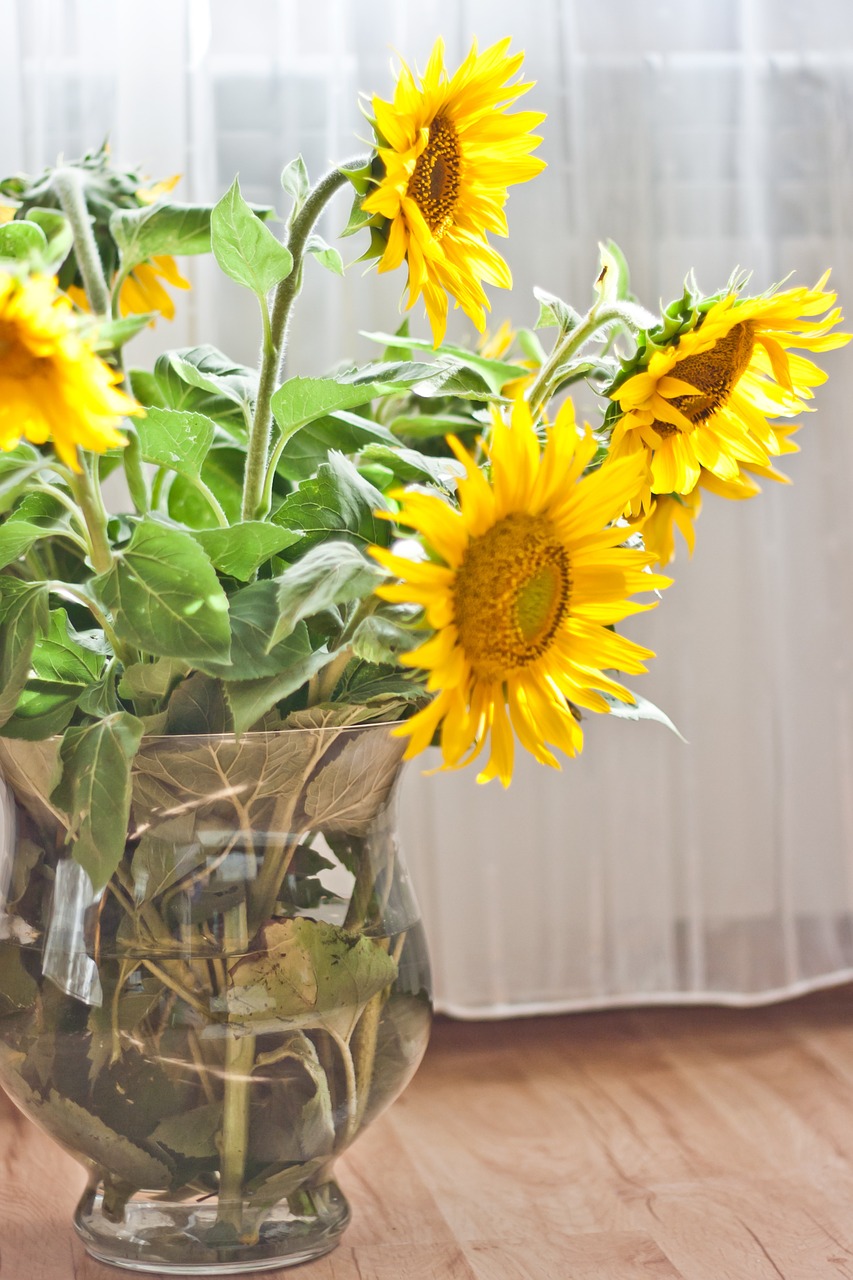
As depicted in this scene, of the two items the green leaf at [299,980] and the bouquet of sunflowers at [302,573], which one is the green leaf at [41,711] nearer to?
the bouquet of sunflowers at [302,573]

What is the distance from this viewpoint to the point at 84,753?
47 centimetres

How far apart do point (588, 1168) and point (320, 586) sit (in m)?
0.48

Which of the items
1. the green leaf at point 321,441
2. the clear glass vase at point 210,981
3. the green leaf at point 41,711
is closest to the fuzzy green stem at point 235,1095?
the clear glass vase at point 210,981

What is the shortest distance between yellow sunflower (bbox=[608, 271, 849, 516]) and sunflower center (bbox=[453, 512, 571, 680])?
0.07m

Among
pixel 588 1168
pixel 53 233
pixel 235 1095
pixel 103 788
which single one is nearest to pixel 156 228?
pixel 53 233

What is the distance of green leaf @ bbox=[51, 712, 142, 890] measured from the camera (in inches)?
18.3

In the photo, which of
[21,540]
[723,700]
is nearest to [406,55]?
[723,700]

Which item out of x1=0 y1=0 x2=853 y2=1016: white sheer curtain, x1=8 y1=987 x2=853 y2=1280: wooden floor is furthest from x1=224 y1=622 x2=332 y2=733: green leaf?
x1=0 y1=0 x2=853 y2=1016: white sheer curtain

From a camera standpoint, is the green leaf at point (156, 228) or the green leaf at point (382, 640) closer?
the green leaf at point (382, 640)

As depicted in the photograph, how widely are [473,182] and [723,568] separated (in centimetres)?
64

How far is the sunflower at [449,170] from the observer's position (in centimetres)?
47

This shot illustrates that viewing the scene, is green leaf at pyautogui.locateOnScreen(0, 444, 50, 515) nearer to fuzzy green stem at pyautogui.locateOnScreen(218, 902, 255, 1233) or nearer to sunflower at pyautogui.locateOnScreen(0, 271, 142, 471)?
sunflower at pyautogui.locateOnScreen(0, 271, 142, 471)

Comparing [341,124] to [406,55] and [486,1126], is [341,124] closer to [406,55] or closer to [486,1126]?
[406,55]

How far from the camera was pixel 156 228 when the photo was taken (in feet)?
1.85
